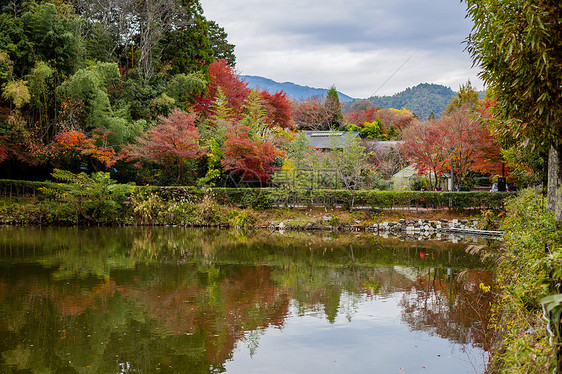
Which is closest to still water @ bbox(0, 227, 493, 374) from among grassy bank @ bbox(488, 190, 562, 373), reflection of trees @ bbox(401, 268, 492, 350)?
reflection of trees @ bbox(401, 268, 492, 350)

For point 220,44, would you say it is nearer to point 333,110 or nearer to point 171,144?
point 333,110

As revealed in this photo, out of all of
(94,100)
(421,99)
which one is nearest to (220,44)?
(94,100)

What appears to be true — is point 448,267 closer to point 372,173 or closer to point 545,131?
point 545,131

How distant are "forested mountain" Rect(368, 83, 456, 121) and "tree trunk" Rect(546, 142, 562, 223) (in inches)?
2445

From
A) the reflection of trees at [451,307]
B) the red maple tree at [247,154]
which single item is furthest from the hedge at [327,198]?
the reflection of trees at [451,307]

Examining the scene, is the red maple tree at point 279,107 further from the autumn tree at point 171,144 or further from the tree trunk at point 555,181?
the tree trunk at point 555,181

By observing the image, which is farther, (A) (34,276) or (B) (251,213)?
(B) (251,213)

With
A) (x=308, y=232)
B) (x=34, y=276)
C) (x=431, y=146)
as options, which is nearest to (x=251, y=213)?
(x=308, y=232)

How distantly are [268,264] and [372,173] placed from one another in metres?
13.8

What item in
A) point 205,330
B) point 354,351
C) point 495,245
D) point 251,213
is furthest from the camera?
point 251,213

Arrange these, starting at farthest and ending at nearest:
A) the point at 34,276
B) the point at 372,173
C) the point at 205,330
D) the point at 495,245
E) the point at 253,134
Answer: the point at 372,173 → the point at 253,134 → the point at 495,245 → the point at 34,276 → the point at 205,330

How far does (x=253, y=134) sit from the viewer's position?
20.5m

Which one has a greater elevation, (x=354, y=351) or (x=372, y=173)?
(x=372, y=173)

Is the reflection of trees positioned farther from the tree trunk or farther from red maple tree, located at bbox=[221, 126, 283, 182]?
red maple tree, located at bbox=[221, 126, 283, 182]
